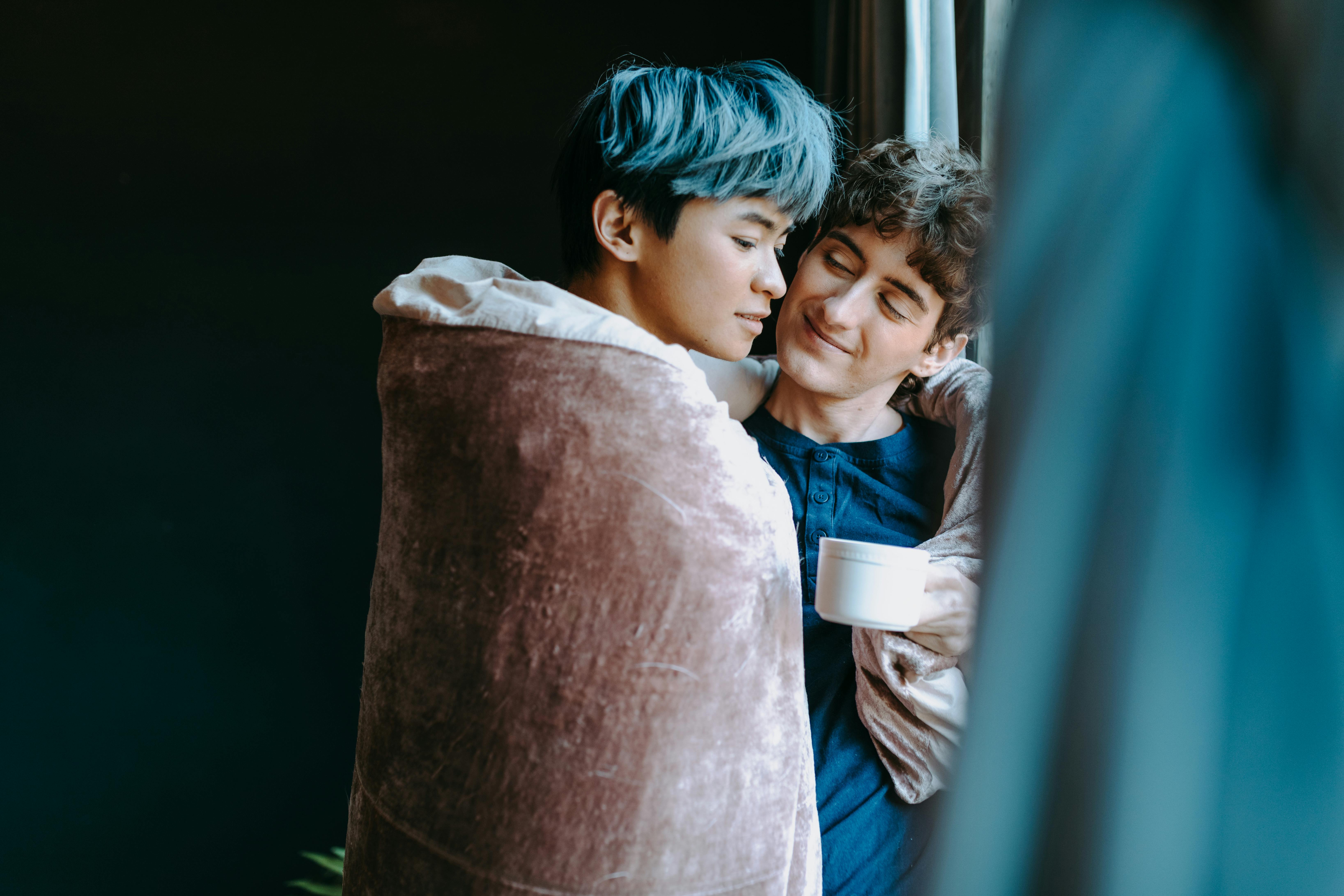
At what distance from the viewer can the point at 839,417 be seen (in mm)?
1273

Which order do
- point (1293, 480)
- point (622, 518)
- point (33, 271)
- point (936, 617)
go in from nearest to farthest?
point (1293, 480) → point (622, 518) → point (936, 617) → point (33, 271)

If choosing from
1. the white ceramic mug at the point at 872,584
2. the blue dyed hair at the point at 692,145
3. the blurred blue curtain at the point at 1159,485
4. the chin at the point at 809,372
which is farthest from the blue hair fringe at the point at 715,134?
the blurred blue curtain at the point at 1159,485

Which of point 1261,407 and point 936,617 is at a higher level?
point 1261,407

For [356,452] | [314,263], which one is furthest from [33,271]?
[356,452]

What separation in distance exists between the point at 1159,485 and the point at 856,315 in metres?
0.86

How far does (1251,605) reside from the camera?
12.8 inches

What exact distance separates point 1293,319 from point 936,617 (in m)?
0.60

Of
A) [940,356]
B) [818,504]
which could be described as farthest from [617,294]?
[940,356]

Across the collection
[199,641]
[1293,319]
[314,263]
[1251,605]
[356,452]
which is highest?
[314,263]

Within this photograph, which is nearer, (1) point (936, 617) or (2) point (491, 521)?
(2) point (491, 521)

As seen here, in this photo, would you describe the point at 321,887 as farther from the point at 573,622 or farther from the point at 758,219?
the point at 758,219

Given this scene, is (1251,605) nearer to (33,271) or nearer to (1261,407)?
(1261,407)

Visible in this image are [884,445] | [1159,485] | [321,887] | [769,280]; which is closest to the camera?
[1159,485]

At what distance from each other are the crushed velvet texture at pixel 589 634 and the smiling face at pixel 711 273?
11.0 inches
